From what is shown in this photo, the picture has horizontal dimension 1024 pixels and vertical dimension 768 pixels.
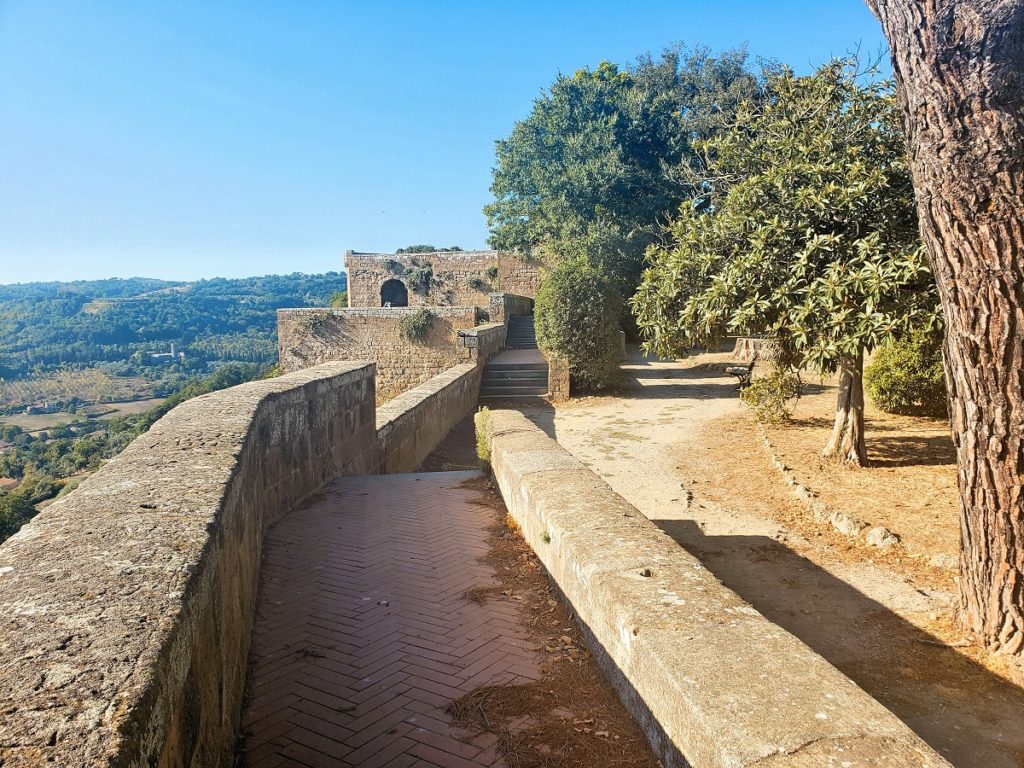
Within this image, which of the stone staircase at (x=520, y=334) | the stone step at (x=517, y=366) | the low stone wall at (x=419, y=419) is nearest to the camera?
the low stone wall at (x=419, y=419)

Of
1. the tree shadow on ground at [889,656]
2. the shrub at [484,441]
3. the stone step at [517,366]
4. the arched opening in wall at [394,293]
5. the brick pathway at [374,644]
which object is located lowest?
the tree shadow on ground at [889,656]

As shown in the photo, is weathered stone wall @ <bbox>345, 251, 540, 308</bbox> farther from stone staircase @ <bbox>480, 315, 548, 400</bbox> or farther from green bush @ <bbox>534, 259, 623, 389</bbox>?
green bush @ <bbox>534, 259, 623, 389</bbox>

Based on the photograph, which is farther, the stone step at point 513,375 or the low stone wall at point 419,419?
the stone step at point 513,375

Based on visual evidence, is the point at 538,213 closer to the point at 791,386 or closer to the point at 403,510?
the point at 791,386

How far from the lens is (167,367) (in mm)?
52312

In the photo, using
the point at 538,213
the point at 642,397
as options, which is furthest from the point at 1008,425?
the point at 538,213

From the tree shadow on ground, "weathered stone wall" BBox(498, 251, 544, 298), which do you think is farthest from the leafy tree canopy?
"weathered stone wall" BBox(498, 251, 544, 298)

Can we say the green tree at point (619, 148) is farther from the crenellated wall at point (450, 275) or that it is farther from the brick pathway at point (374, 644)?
the brick pathway at point (374, 644)

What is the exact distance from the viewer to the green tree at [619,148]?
23.0 meters

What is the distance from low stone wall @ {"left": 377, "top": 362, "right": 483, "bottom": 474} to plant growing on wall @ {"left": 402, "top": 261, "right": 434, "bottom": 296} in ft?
51.7

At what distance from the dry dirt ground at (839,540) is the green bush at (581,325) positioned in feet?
6.19

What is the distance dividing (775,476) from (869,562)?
8.35 feet

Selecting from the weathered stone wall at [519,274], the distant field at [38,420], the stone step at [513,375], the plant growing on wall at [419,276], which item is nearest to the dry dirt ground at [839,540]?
the stone step at [513,375]

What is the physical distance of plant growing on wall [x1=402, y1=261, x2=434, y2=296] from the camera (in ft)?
96.8
